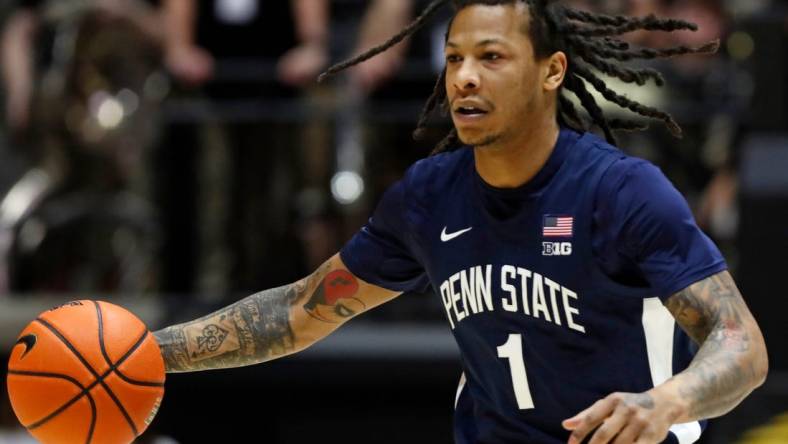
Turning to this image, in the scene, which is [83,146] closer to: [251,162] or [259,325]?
[251,162]

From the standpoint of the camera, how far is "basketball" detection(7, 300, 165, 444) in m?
4.20

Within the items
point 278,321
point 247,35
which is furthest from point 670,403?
point 247,35

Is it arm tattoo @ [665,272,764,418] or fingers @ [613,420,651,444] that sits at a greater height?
arm tattoo @ [665,272,764,418]

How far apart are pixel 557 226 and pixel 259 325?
1.13m

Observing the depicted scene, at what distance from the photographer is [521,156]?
4203 mm

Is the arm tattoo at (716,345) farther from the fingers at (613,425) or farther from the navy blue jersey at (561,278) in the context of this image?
the fingers at (613,425)

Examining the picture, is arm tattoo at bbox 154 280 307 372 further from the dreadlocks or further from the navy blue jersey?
the dreadlocks

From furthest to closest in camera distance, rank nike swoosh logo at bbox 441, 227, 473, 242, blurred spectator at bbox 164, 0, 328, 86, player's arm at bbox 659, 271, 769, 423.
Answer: blurred spectator at bbox 164, 0, 328, 86
nike swoosh logo at bbox 441, 227, 473, 242
player's arm at bbox 659, 271, 769, 423

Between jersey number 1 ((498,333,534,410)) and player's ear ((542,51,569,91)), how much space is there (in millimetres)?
754

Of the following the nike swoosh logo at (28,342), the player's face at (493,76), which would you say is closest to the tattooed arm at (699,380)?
the player's face at (493,76)

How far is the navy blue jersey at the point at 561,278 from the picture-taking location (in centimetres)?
388

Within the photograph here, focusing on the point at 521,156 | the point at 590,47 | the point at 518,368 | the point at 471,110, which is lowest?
the point at 518,368

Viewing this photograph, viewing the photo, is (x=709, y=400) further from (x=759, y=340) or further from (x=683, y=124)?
(x=683, y=124)

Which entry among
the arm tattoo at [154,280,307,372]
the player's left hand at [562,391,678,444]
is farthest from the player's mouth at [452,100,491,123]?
the player's left hand at [562,391,678,444]
